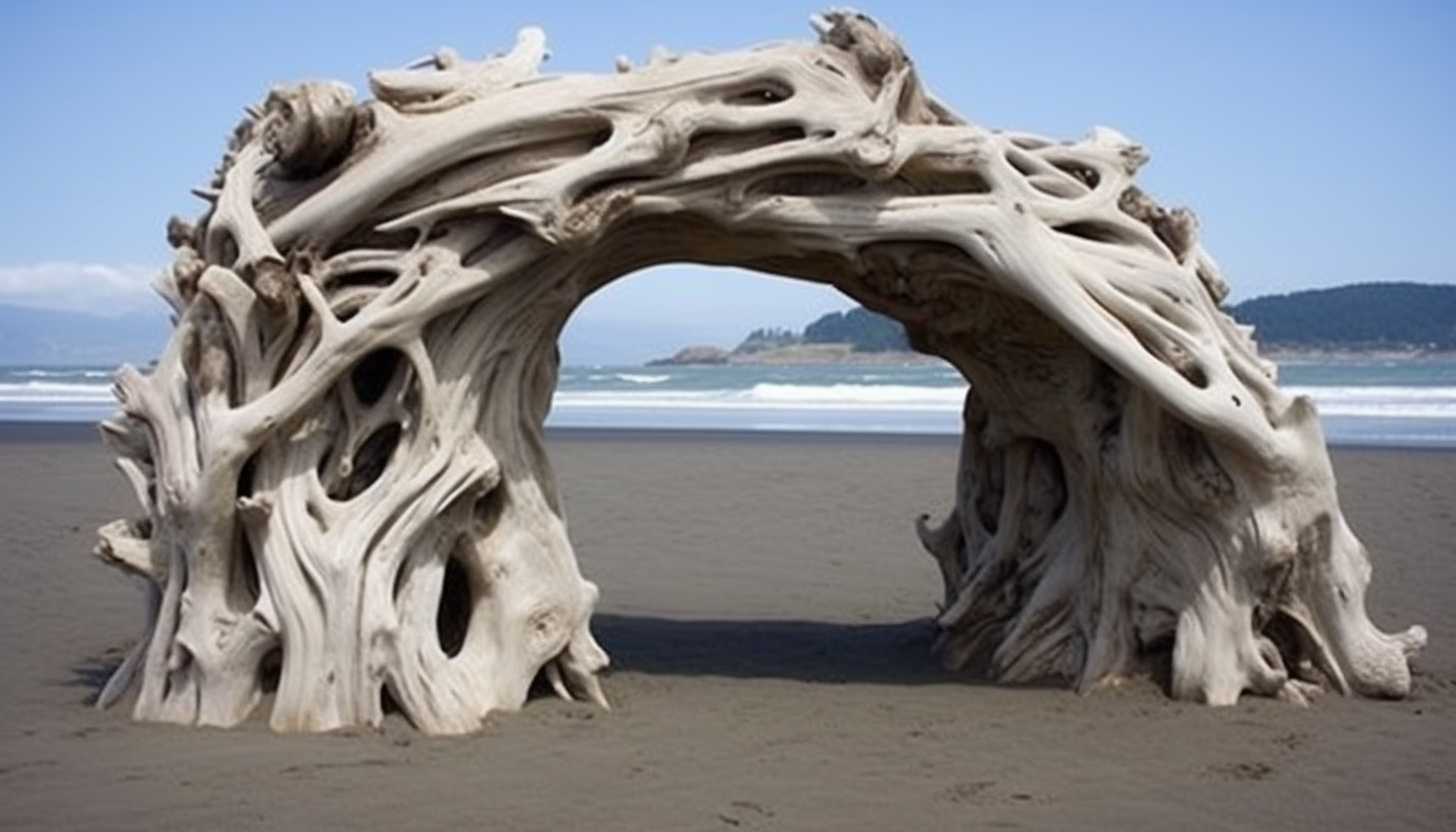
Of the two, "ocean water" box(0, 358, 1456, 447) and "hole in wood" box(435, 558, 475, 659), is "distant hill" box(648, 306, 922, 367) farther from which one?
"hole in wood" box(435, 558, 475, 659)

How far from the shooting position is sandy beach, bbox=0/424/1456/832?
5.60 metres

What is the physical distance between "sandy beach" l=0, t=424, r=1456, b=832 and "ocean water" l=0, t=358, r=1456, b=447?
17489 millimetres

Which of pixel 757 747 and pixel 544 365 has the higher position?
pixel 544 365

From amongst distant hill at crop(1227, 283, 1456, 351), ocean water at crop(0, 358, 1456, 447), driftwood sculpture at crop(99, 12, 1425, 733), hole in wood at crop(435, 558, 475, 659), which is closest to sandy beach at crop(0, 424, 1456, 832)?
driftwood sculpture at crop(99, 12, 1425, 733)

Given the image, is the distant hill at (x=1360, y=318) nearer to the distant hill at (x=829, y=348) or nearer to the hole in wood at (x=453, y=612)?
the distant hill at (x=829, y=348)

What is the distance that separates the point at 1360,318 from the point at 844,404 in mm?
60527

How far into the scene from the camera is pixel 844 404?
39938 millimetres

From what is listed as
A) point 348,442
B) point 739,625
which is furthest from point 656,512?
point 348,442

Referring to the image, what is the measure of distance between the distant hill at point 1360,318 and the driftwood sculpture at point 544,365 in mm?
77963

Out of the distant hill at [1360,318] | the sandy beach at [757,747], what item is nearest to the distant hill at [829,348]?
the distant hill at [1360,318]

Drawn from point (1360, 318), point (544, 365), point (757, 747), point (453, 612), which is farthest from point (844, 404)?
point (1360, 318)

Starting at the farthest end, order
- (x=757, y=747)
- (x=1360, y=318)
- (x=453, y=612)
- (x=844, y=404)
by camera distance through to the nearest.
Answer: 1. (x=1360, y=318)
2. (x=844, y=404)
3. (x=453, y=612)
4. (x=757, y=747)

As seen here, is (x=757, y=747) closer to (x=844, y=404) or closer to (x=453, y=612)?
(x=453, y=612)

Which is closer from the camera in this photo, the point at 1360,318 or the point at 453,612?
the point at 453,612
